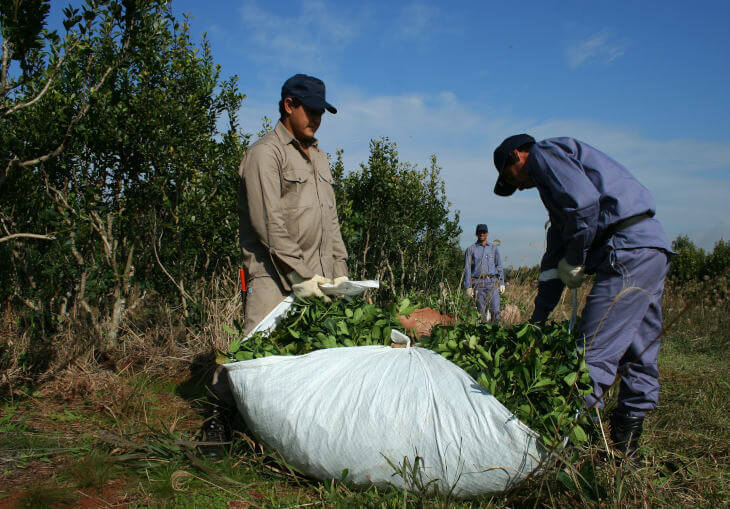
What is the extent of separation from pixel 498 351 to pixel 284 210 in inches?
54.1

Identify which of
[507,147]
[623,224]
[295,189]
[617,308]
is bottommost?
[617,308]

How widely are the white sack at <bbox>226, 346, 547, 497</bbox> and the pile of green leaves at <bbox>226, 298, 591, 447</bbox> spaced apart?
9cm

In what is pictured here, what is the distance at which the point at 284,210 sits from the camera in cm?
256

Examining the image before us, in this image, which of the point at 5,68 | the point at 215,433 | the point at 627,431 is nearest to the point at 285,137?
the point at 5,68

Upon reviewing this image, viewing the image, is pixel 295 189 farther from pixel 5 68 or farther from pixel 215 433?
pixel 5 68

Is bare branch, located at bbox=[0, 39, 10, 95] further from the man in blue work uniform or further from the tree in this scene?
the tree

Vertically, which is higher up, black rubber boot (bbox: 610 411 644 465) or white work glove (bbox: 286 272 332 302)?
white work glove (bbox: 286 272 332 302)

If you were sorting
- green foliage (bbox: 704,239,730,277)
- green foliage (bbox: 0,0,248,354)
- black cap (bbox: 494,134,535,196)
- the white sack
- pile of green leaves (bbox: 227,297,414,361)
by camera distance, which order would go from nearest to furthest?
1. the white sack
2. pile of green leaves (bbox: 227,297,414,361)
3. black cap (bbox: 494,134,535,196)
4. green foliage (bbox: 0,0,248,354)
5. green foliage (bbox: 704,239,730,277)

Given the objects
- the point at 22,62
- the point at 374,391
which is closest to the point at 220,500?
the point at 374,391

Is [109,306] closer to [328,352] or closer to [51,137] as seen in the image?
[51,137]

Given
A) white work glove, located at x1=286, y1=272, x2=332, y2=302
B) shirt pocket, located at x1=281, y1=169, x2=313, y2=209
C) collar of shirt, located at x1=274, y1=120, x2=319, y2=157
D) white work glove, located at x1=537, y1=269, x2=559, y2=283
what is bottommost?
white work glove, located at x1=286, y1=272, x2=332, y2=302

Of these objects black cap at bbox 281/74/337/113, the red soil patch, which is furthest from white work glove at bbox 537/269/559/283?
black cap at bbox 281/74/337/113

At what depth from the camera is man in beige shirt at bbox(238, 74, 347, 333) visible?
7.92 ft

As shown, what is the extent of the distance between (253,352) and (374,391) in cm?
64
